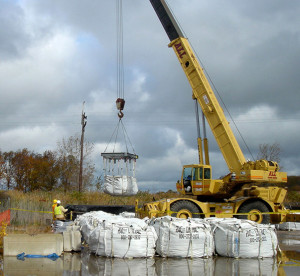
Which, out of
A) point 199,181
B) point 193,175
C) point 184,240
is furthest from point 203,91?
point 184,240

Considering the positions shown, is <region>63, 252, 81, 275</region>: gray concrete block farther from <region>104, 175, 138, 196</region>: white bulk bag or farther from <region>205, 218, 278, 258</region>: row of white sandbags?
<region>104, 175, 138, 196</region>: white bulk bag

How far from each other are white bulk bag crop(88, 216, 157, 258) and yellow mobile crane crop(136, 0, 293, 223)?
7164 millimetres

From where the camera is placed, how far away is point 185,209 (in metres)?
18.9

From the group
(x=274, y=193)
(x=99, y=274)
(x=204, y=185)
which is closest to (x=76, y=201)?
(x=204, y=185)

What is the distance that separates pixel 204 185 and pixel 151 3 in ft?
33.8

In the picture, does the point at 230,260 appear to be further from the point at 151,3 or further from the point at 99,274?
the point at 151,3

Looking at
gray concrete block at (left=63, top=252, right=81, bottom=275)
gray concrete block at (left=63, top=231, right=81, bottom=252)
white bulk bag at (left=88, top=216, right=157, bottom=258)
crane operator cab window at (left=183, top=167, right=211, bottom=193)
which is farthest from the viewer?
crane operator cab window at (left=183, top=167, right=211, bottom=193)

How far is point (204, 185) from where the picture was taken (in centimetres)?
1998

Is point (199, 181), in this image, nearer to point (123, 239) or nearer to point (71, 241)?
point (71, 241)

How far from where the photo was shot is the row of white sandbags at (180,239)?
36.9ft

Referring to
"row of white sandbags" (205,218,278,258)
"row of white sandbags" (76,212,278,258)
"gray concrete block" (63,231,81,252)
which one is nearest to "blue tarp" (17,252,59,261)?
"gray concrete block" (63,231,81,252)

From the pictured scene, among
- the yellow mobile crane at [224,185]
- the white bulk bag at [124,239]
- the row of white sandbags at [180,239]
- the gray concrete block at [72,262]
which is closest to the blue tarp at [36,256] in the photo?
the gray concrete block at [72,262]

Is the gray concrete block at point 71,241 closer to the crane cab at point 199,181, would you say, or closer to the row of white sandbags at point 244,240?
the row of white sandbags at point 244,240

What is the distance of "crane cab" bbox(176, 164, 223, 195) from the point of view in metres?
20.0
